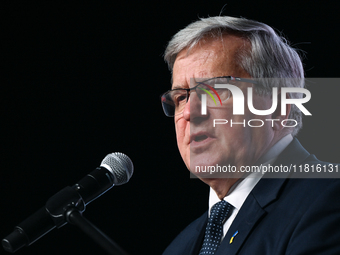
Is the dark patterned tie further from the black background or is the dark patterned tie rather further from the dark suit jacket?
the black background

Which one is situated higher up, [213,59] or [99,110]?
[213,59]

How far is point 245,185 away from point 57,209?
0.89m

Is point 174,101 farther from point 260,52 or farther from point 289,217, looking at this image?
point 289,217

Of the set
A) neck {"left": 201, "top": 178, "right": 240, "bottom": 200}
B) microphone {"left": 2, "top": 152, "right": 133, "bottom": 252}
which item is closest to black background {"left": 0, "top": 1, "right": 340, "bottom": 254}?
neck {"left": 201, "top": 178, "right": 240, "bottom": 200}

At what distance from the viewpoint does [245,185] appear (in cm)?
172

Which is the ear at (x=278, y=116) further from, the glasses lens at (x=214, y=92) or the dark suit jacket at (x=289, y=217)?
the glasses lens at (x=214, y=92)

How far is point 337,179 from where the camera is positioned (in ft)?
4.69

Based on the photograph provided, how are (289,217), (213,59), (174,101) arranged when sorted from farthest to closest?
A: (174,101) < (213,59) < (289,217)

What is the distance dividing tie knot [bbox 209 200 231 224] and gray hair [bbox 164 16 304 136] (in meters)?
0.56

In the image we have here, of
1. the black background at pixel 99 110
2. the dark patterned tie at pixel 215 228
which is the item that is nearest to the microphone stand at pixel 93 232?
A: the dark patterned tie at pixel 215 228

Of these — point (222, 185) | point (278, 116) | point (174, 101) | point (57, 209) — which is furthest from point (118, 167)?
point (278, 116)

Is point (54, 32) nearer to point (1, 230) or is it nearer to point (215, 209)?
point (1, 230)

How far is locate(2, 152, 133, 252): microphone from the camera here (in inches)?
47.4

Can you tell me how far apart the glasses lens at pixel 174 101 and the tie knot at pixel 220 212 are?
56 centimetres
